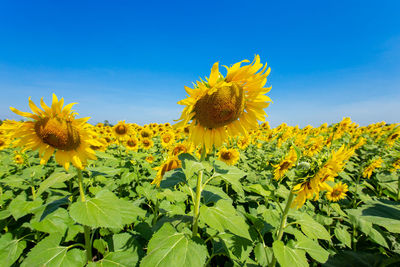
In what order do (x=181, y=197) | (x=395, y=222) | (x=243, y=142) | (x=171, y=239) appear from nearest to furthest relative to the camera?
(x=395, y=222)
(x=171, y=239)
(x=181, y=197)
(x=243, y=142)

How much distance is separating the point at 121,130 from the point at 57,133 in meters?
5.39

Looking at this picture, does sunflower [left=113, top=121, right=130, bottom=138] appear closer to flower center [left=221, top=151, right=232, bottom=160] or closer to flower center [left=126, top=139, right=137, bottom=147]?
flower center [left=126, top=139, right=137, bottom=147]

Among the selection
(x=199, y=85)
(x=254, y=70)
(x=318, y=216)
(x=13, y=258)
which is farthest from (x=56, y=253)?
(x=318, y=216)

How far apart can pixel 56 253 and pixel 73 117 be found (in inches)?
52.7

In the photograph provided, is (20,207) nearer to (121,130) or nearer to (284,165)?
(284,165)

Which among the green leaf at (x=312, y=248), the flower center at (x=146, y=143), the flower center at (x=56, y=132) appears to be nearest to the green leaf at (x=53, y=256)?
the flower center at (x=56, y=132)

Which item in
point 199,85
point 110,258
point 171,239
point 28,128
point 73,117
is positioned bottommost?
point 110,258

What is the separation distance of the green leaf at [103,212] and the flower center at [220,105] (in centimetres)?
107

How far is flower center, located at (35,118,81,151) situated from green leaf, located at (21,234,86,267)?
1.01 metres

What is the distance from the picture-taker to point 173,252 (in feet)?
4.66

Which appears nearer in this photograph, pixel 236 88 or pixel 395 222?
pixel 395 222

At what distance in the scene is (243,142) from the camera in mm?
7273

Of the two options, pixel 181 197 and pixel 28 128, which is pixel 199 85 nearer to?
pixel 181 197

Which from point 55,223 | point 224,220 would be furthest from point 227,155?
point 55,223
